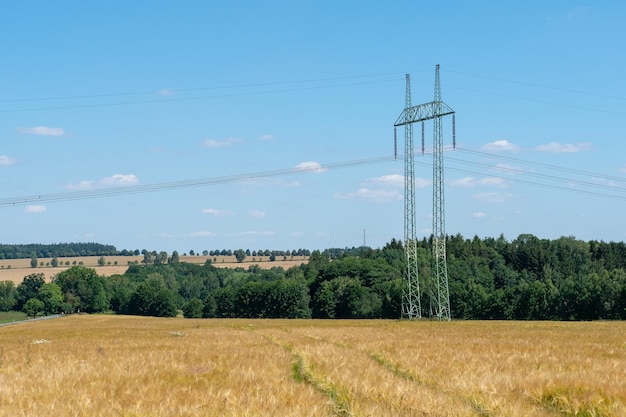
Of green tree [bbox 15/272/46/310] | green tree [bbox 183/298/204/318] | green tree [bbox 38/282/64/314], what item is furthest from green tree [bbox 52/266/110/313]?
green tree [bbox 183/298/204/318]

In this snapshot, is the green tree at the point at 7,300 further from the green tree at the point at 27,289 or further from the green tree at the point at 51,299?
the green tree at the point at 51,299

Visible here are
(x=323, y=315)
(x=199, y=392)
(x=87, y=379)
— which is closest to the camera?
(x=199, y=392)

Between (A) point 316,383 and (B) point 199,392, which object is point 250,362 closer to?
(A) point 316,383

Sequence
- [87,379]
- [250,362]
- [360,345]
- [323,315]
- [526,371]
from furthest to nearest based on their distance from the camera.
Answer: [323,315], [360,345], [250,362], [526,371], [87,379]

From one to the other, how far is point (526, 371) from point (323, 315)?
13011 cm

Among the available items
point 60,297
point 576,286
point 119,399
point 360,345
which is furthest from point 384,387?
point 60,297

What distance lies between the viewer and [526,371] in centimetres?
1817

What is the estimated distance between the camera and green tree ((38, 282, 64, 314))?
17312 centimetres

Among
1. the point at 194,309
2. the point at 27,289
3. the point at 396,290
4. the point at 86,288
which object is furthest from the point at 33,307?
the point at 396,290

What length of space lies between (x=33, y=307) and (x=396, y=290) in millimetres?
93651

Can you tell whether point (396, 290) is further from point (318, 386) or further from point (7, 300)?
point (7, 300)

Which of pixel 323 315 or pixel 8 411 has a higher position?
pixel 8 411

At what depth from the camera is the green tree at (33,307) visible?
16762 cm

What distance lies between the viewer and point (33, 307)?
168 metres
